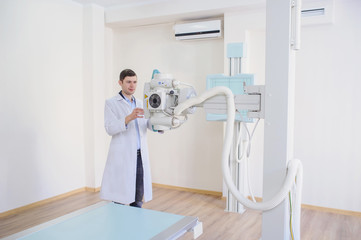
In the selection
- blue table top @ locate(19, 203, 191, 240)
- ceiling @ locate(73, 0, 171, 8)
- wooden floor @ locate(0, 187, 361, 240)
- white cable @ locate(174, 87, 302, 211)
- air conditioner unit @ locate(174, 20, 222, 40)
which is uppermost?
ceiling @ locate(73, 0, 171, 8)

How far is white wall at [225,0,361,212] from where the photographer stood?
3.40 meters

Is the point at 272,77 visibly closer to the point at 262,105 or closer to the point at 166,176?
the point at 262,105

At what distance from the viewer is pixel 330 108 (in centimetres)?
350

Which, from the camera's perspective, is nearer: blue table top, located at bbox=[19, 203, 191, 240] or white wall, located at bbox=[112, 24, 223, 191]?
blue table top, located at bbox=[19, 203, 191, 240]

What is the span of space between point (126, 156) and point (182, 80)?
200 centimetres

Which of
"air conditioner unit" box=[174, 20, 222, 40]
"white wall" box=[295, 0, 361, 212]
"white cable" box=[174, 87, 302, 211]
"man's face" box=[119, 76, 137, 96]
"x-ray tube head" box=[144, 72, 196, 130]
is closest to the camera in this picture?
"white cable" box=[174, 87, 302, 211]

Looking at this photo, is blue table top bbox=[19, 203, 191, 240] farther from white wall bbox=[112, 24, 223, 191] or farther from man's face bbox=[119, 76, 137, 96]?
white wall bbox=[112, 24, 223, 191]

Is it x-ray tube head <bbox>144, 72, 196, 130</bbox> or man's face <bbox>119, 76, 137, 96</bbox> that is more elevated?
man's face <bbox>119, 76, 137, 96</bbox>

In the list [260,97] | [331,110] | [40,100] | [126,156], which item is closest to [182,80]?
[40,100]

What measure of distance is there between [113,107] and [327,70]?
7.33 feet

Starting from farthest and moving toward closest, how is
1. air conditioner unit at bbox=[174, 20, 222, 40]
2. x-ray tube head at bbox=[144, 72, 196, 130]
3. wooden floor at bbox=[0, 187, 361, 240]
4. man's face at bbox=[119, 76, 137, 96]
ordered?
air conditioner unit at bbox=[174, 20, 222, 40]
wooden floor at bbox=[0, 187, 361, 240]
man's face at bbox=[119, 76, 137, 96]
x-ray tube head at bbox=[144, 72, 196, 130]

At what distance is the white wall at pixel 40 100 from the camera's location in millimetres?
3461

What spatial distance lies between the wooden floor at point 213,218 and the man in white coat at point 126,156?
617 mm

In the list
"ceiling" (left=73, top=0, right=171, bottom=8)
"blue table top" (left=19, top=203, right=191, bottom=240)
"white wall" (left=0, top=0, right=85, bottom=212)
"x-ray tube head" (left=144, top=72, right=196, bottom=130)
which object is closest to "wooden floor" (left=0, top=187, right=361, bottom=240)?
"white wall" (left=0, top=0, right=85, bottom=212)
